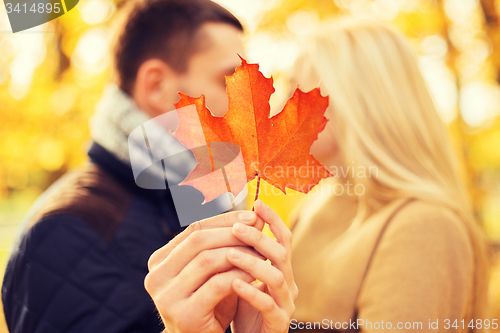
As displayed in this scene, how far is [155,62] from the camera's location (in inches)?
39.4

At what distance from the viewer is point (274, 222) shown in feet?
1.84

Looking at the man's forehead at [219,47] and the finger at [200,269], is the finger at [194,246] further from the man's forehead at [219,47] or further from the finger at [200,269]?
the man's forehead at [219,47]

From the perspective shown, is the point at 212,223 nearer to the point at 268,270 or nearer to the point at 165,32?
the point at 268,270

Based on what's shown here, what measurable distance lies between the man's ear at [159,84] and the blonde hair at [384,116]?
56 centimetres

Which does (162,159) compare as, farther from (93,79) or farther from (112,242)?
(93,79)

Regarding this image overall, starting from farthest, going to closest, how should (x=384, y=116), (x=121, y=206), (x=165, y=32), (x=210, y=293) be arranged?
(x=384, y=116)
(x=165, y=32)
(x=121, y=206)
(x=210, y=293)

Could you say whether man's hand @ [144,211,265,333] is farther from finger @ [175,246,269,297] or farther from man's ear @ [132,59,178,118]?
man's ear @ [132,59,178,118]

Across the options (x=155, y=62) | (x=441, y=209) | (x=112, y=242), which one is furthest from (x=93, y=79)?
(x=441, y=209)

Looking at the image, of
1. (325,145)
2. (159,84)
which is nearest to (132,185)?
(159,84)

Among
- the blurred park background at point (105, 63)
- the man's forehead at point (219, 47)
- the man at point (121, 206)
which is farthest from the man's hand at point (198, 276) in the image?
the blurred park background at point (105, 63)

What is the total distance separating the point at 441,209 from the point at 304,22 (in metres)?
2.67

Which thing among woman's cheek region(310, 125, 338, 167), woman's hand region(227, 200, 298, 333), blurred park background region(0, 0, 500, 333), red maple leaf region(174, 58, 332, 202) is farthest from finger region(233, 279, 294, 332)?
blurred park background region(0, 0, 500, 333)

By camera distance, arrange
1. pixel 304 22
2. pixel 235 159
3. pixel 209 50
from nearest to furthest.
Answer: pixel 235 159 < pixel 209 50 < pixel 304 22

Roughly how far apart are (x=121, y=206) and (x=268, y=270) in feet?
1.93
